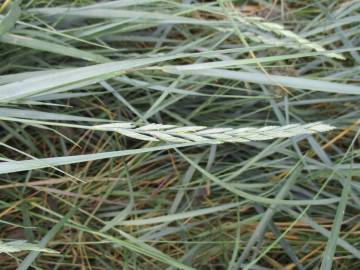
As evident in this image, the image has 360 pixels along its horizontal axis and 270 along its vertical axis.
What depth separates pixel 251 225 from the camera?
110cm

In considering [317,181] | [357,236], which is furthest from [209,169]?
[357,236]

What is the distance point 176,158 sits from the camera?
1.13m

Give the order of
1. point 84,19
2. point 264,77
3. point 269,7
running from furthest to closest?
point 269,7, point 84,19, point 264,77

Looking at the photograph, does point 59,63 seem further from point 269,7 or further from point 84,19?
point 269,7

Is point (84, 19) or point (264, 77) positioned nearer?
point (264, 77)

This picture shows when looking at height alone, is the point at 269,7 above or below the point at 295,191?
above

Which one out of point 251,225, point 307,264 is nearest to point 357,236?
point 307,264

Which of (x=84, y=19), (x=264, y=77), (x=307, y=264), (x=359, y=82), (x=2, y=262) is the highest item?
(x=84, y=19)

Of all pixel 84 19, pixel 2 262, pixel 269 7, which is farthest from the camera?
pixel 269 7

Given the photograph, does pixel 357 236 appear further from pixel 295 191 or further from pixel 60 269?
pixel 60 269

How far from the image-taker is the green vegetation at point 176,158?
0.98 meters

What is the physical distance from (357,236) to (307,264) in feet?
0.43

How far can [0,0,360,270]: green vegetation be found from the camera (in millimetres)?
984

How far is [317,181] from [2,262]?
0.74m
